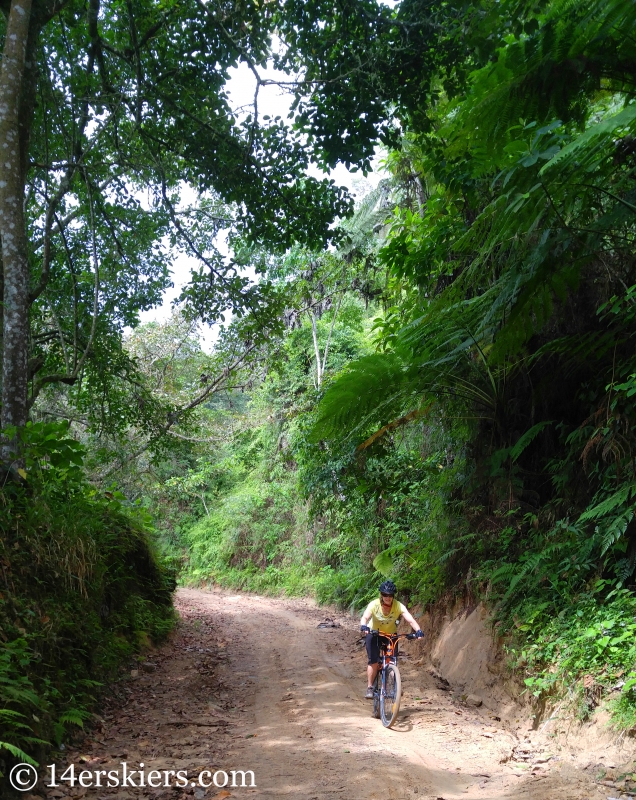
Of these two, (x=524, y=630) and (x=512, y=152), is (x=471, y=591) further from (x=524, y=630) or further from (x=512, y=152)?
(x=512, y=152)

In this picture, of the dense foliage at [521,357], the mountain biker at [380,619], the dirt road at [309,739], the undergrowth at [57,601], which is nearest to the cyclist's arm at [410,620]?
the mountain biker at [380,619]

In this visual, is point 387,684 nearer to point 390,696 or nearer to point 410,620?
point 390,696

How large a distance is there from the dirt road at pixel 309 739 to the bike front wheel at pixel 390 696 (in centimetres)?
14

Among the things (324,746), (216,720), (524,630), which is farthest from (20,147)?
(524,630)

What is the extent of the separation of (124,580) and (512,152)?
7.93 metres

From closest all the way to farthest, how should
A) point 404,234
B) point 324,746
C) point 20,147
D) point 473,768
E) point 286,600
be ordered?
point 473,768, point 324,746, point 20,147, point 404,234, point 286,600

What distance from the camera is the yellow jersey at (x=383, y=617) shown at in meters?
7.23

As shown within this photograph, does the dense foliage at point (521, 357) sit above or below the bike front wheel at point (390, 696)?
above

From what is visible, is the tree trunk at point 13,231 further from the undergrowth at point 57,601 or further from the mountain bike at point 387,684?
the mountain bike at point 387,684

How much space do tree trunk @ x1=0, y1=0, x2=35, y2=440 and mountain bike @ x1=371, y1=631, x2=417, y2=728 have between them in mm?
4965

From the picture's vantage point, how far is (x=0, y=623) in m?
5.16

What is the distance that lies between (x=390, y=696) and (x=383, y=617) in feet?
3.01

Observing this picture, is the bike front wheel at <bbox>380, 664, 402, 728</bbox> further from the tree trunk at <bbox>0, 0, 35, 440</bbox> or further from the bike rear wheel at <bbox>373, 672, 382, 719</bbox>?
the tree trunk at <bbox>0, 0, 35, 440</bbox>

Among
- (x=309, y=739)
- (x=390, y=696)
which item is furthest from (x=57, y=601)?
(x=390, y=696)
